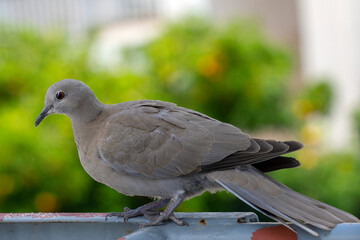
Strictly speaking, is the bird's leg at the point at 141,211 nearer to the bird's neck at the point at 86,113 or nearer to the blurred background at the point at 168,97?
the bird's neck at the point at 86,113

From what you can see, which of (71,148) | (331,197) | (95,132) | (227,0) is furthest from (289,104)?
(227,0)

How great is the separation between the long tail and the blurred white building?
2205 millimetres

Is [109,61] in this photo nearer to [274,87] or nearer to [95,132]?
[274,87]

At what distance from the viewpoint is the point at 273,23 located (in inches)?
323

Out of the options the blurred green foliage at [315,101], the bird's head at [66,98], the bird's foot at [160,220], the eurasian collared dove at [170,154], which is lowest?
the blurred green foliage at [315,101]

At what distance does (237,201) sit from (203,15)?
1774 millimetres

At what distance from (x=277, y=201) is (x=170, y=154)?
1.35 feet

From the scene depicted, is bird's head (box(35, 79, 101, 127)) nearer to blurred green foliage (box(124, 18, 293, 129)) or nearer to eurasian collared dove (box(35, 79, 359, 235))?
eurasian collared dove (box(35, 79, 359, 235))

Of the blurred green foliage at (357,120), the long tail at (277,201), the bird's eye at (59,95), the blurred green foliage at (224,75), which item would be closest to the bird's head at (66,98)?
the bird's eye at (59,95)

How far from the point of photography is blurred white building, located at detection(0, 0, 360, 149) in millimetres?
5641

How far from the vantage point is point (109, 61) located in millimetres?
3953

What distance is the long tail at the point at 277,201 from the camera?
163 cm

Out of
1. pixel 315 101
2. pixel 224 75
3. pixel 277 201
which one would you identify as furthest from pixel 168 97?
pixel 277 201

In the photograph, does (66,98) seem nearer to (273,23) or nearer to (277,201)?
(277,201)
